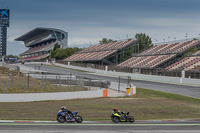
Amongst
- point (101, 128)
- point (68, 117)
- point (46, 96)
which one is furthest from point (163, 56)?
point (101, 128)

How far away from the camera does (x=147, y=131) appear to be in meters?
14.8

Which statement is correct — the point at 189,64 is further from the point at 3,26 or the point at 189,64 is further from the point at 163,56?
the point at 3,26

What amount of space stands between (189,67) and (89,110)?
39.9 meters

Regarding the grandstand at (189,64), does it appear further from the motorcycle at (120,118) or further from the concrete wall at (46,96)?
the motorcycle at (120,118)

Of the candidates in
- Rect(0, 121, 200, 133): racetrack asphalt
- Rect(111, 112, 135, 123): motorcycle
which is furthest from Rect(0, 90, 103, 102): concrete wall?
Rect(111, 112, 135, 123): motorcycle

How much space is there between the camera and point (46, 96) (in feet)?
104

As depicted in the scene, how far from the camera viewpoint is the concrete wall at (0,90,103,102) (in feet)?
98.0

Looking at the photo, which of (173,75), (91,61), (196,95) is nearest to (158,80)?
(173,75)

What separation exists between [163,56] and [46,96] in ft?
165

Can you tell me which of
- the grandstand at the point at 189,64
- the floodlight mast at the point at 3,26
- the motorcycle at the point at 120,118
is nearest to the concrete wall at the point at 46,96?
the motorcycle at the point at 120,118

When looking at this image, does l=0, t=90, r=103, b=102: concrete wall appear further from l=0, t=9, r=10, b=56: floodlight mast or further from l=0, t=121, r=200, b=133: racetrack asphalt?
l=0, t=9, r=10, b=56: floodlight mast

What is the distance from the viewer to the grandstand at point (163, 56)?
2843 inches

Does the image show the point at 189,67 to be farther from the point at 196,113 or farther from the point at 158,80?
the point at 196,113

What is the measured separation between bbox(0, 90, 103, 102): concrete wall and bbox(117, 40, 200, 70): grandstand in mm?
32473
